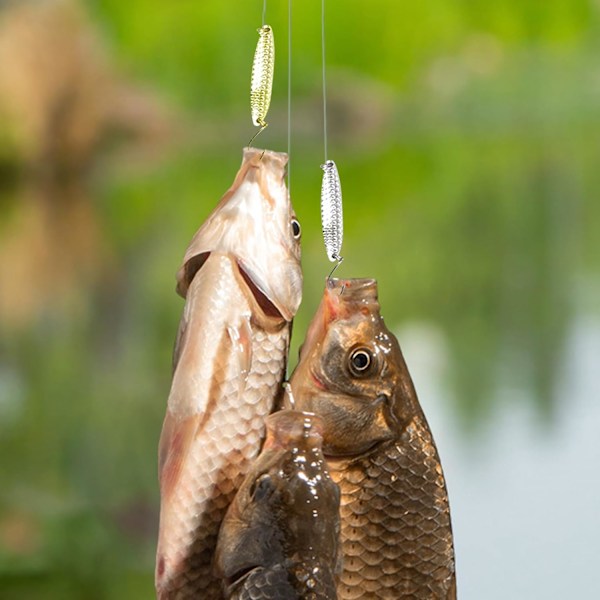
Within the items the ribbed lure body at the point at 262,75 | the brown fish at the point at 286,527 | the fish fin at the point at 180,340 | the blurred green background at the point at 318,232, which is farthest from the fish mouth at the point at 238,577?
the blurred green background at the point at 318,232

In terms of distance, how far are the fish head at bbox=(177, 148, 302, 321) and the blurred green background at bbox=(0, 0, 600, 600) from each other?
231cm

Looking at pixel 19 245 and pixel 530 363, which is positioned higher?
pixel 19 245

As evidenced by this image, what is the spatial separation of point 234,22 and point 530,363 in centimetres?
143

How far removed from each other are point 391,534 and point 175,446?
222 mm

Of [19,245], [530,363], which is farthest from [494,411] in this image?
[19,245]

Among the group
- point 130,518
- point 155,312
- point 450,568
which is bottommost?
point 450,568

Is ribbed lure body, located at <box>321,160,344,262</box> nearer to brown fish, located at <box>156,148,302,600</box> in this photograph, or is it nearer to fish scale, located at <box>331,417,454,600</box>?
brown fish, located at <box>156,148,302,600</box>

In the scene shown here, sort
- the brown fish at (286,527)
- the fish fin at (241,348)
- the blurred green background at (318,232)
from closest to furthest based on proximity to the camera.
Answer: the brown fish at (286,527)
the fish fin at (241,348)
the blurred green background at (318,232)

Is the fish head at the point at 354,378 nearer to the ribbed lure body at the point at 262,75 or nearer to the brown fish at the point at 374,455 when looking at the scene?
the brown fish at the point at 374,455

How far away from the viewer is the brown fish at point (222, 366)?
3.48ft

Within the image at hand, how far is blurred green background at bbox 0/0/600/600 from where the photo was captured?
3.55 m

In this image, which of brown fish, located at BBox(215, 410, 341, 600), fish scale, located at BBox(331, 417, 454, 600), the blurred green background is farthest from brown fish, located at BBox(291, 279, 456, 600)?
the blurred green background

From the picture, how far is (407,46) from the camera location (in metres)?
3.73

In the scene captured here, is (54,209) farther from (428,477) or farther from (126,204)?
(428,477)
